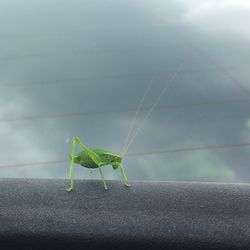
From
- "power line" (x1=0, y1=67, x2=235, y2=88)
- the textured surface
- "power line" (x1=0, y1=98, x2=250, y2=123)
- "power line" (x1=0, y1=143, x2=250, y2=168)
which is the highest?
"power line" (x1=0, y1=67, x2=235, y2=88)

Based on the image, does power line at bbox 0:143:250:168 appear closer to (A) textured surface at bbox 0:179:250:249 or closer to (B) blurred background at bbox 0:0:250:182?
(B) blurred background at bbox 0:0:250:182

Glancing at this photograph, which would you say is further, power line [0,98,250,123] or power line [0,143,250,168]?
power line [0,98,250,123]

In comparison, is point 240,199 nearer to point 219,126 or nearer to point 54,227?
point 54,227

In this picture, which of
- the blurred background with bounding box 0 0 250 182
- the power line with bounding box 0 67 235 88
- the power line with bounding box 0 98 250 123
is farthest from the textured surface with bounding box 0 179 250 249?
the power line with bounding box 0 67 235 88

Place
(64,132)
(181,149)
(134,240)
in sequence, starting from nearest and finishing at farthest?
(134,240) < (181,149) < (64,132)

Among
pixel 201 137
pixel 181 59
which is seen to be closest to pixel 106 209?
pixel 201 137

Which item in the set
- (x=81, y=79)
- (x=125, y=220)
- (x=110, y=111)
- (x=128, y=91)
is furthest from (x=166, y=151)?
(x=125, y=220)
